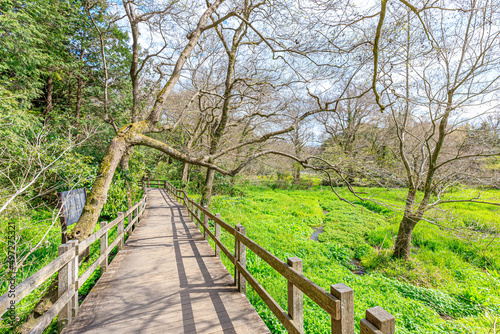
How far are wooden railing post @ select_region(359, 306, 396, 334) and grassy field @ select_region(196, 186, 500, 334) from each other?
2.71 metres

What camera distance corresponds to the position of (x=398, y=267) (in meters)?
7.52

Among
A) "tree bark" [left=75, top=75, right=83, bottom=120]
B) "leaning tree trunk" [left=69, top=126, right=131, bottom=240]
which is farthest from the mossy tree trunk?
"tree bark" [left=75, top=75, right=83, bottom=120]

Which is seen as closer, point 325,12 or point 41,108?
point 325,12

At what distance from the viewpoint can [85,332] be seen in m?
2.69

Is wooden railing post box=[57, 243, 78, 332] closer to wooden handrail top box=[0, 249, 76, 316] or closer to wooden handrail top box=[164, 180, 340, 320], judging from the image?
wooden handrail top box=[0, 249, 76, 316]

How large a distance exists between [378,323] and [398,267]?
25.8ft

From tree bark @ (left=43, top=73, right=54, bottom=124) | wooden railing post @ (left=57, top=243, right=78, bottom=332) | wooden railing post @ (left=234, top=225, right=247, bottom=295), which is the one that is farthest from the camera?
tree bark @ (left=43, top=73, right=54, bottom=124)

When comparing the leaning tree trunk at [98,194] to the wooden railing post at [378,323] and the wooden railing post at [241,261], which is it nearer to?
the wooden railing post at [241,261]

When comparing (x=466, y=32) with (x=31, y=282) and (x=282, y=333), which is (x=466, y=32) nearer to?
(x=282, y=333)

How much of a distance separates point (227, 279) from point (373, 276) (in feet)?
17.4

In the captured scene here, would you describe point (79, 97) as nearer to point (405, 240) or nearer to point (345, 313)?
point (345, 313)

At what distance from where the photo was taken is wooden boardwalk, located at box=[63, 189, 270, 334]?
9.17 feet

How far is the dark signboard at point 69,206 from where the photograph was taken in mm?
4785

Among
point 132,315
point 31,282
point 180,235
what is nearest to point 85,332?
point 132,315
